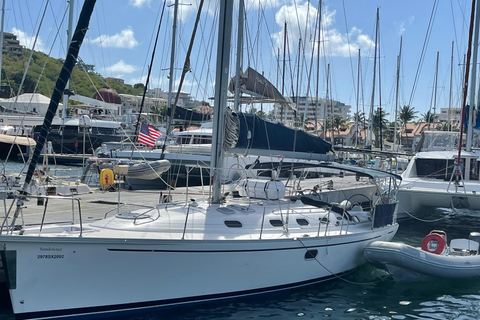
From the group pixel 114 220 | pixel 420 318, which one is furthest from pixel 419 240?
pixel 114 220

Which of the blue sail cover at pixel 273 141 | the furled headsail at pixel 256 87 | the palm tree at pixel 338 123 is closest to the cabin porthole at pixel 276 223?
the blue sail cover at pixel 273 141

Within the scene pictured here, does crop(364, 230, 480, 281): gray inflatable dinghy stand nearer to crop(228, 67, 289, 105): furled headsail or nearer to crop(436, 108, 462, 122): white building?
crop(228, 67, 289, 105): furled headsail

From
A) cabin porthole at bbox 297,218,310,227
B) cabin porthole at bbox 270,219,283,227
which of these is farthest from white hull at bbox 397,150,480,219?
cabin porthole at bbox 270,219,283,227

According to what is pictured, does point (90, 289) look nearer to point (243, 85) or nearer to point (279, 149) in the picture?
point (279, 149)

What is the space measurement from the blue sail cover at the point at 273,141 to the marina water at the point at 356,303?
3.09 meters

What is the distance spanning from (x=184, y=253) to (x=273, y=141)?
421cm

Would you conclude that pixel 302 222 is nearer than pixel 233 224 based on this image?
No

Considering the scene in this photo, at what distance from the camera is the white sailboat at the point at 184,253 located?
767cm

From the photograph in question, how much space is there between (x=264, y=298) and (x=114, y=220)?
3.48m

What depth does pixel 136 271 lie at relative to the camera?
27.0ft

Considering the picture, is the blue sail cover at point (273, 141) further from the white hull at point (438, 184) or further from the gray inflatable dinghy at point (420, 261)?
the white hull at point (438, 184)

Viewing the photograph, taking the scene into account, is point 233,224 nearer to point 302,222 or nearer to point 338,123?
point 302,222

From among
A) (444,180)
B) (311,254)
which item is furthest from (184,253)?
(444,180)

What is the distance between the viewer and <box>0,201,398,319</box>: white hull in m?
7.64
